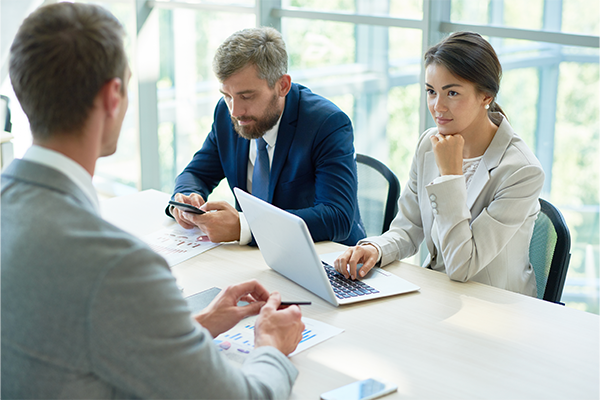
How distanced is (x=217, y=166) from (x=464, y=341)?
1401 mm

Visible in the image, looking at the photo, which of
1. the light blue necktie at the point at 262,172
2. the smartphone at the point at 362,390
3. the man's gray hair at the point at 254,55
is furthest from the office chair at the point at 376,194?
the smartphone at the point at 362,390

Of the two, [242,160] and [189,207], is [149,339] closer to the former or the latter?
[189,207]

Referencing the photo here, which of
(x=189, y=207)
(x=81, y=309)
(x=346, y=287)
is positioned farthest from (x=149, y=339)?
(x=189, y=207)

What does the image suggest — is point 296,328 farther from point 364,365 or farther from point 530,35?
point 530,35

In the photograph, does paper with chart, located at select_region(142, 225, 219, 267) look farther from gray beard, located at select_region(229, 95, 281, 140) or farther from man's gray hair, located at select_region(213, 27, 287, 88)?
man's gray hair, located at select_region(213, 27, 287, 88)

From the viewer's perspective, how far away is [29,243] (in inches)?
31.4

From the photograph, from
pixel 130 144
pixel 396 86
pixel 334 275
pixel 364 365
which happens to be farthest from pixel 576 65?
pixel 130 144

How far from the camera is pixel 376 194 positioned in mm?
2326

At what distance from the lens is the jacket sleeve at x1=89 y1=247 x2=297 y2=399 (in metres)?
0.79

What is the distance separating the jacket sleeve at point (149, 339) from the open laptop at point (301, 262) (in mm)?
532

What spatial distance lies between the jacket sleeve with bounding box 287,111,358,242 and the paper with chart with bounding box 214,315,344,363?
1.88 feet

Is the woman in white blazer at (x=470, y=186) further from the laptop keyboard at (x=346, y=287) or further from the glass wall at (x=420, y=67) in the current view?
the glass wall at (x=420, y=67)

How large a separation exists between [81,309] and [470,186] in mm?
1326

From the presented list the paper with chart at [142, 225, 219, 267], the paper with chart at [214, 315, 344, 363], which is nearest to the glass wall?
the paper with chart at [142, 225, 219, 267]
